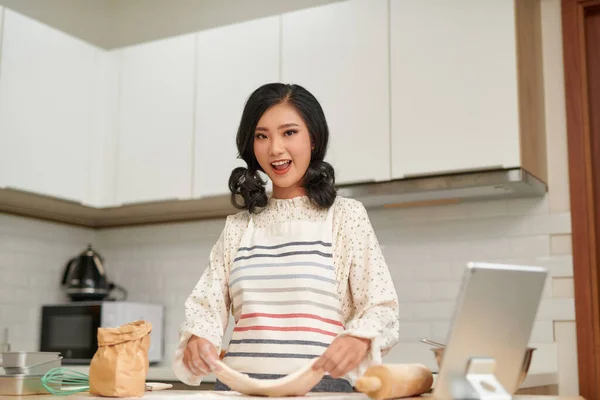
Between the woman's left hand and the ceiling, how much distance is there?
7.63 ft

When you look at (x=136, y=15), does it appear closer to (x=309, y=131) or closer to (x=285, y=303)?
(x=309, y=131)

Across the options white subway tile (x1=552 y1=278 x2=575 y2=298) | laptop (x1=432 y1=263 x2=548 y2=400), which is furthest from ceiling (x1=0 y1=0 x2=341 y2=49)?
laptop (x1=432 y1=263 x2=548 y2=400)

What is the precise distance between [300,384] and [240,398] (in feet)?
Answer: 0.32

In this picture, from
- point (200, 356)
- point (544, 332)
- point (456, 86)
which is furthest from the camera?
point (544, 332)

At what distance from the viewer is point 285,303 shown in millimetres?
1559

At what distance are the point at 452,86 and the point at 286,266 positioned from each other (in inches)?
52.0

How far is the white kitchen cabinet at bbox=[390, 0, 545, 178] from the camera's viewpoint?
2.58 meters

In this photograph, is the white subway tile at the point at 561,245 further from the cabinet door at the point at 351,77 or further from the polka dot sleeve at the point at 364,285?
the polka dot sleeve at the point at 364,285

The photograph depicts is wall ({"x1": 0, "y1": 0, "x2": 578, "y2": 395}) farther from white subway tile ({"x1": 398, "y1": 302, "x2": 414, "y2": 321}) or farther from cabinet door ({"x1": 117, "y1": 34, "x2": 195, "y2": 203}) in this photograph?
cabinet door ({"x1": 117, "y1": 34, "x2": 195, "y2": 203})

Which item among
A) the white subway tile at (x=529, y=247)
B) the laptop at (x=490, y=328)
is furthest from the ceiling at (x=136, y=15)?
the laptop at (x=490, y=328)

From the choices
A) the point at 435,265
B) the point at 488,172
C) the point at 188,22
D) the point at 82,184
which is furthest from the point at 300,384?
the point at 188,22

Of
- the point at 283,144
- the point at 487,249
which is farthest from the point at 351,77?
the point at 283,144

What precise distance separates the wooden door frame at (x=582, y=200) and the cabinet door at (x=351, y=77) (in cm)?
66

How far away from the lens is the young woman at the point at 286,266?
1514mm
